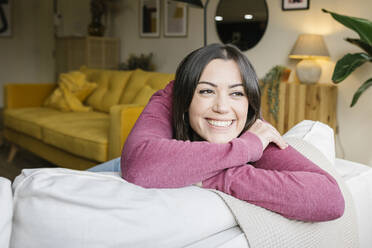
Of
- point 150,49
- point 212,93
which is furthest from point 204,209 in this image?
point 150,49

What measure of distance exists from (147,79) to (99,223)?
3.00 meters

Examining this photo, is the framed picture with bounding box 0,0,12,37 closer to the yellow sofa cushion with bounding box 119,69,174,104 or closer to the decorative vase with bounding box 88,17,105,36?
the decorative vase with bounding box 88,17,105,36

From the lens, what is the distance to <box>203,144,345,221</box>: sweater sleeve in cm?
82

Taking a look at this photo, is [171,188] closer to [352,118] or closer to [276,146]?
[276,146]

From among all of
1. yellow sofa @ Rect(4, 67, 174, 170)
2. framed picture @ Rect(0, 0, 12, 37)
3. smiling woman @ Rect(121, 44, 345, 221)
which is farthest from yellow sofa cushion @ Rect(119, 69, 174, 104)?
framed picture @ Rect(0, 0, 12, 37)

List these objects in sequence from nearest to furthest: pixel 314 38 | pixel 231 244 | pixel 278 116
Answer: pixel 231 244
pixel 314 38
pixel 278 116

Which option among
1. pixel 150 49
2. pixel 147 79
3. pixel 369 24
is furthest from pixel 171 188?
pixel 150 49

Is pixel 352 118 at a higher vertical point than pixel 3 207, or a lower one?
lower

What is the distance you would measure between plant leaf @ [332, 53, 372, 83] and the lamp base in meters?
0.37

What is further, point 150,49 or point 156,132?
point 150,49

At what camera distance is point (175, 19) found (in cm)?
500

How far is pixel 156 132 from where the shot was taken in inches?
39.2

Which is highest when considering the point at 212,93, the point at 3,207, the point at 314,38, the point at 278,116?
the point at 314,38

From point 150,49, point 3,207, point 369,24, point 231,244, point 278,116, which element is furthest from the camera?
point 150,49
